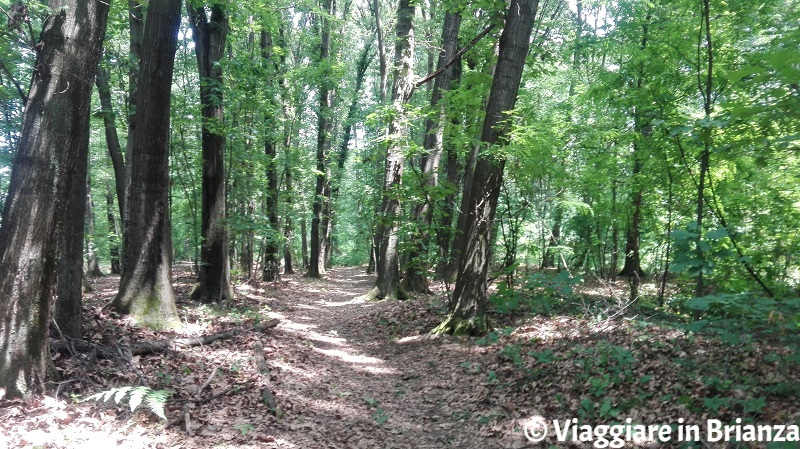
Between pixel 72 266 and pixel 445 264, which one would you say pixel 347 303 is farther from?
pixel 72 266

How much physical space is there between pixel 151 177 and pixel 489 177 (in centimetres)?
571

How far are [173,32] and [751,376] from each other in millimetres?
9199

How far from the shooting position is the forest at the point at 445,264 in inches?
157

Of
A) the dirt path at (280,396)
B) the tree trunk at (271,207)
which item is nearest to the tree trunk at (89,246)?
the tree trunk at (271,207)

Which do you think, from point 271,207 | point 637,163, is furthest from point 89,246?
point 637,163

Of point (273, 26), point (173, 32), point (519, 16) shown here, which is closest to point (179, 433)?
point (173, 32)

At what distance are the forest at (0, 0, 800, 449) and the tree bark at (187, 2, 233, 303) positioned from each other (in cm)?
5

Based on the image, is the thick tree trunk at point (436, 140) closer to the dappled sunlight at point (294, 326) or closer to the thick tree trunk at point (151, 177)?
the dappled sunlight at point (294, 326)

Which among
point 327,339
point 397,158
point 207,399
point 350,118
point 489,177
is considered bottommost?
point 327,339

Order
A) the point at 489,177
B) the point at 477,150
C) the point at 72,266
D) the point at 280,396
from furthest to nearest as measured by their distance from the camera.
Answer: the point at 477,150 < the point at 489,177 < the point at 72,266 < the point at 280,396

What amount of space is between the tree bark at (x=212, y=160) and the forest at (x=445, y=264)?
0.17ft

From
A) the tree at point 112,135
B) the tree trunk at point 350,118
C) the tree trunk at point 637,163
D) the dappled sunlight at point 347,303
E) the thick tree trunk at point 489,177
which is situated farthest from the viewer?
the tree trunk at point 350,118

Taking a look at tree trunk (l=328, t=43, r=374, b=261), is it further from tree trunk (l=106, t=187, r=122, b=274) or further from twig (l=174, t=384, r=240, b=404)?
twig (l=174, t=384, r=240, b=404)
